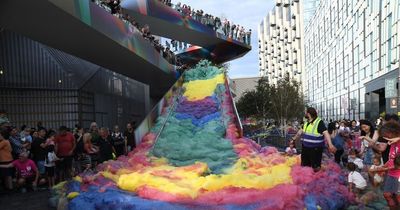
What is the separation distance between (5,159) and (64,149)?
72.9 inches

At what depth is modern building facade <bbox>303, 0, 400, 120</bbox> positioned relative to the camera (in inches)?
1425

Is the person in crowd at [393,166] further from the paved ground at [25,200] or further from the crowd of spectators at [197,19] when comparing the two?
the crowd of spectators at [197,19]

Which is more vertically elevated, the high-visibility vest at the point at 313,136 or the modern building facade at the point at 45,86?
the modern building facade at the point at 45,86

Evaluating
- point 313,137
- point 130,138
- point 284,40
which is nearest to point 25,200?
point 130,138

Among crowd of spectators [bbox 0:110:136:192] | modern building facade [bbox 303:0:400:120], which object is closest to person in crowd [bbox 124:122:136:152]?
crowd of spectators [bbox 0:110:136:192]

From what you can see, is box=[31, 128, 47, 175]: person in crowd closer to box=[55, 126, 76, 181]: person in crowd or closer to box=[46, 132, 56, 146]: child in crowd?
box=[46, 132, 56, 146]: child in crowd

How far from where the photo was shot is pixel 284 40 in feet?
340

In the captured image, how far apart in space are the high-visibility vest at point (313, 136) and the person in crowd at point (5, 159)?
23.1ft

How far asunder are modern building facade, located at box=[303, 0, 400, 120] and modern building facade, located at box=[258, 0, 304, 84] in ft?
15.7

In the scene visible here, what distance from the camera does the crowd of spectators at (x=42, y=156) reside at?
11891mm

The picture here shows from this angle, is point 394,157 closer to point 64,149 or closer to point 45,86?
point 64,149

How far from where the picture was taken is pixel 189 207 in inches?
307

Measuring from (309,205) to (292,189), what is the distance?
0.39 m

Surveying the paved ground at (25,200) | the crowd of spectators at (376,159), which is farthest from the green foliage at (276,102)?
the paved ground at (25,200)
